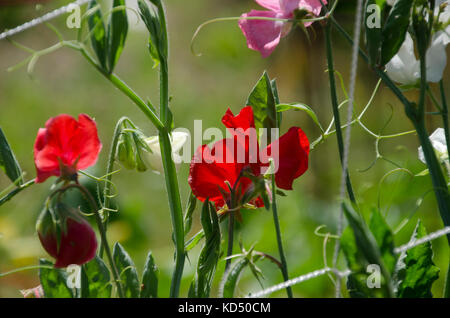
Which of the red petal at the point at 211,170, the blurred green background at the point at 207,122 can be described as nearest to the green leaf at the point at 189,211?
the red petal at the point at 211,170

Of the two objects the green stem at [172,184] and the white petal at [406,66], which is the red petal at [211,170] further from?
the white petal at [406,66]

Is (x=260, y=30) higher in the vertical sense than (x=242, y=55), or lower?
lower

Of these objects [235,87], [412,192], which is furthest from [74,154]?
[235,87]

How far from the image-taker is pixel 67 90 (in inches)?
102

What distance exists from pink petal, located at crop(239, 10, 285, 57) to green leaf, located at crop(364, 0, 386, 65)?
0.07 meters

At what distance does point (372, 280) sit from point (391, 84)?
13cm

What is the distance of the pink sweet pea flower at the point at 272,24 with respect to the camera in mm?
438

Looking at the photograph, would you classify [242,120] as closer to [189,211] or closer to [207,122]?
[189,211]

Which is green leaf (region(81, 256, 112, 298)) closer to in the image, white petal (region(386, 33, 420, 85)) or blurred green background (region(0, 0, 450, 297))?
white petal (region(386, 33, 420, 85))

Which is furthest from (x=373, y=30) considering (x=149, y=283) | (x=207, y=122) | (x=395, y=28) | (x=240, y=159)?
(x=207, y=122)

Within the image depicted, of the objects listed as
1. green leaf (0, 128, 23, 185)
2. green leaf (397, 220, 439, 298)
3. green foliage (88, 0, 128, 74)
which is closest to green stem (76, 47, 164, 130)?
green foliage (88, 0, 128, 74)

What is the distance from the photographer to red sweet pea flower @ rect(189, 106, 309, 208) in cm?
42

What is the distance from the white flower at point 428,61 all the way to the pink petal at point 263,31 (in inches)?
3.7
